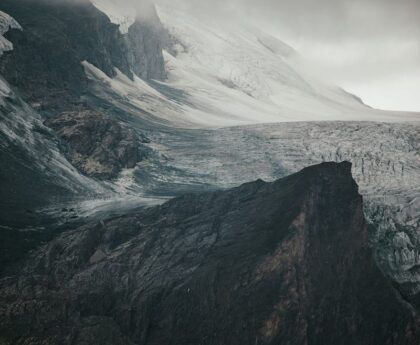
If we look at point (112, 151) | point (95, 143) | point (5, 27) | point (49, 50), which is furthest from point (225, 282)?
point (49, 50)

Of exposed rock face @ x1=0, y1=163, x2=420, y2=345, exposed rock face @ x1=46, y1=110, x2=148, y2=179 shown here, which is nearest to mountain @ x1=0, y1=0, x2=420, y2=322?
exposed rock face @ x1=46, y1=110, x2=148, y2=179

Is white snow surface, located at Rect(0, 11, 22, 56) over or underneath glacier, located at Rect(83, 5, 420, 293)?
over

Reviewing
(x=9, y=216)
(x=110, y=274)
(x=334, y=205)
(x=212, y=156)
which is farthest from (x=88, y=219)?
(x=212, y=156)

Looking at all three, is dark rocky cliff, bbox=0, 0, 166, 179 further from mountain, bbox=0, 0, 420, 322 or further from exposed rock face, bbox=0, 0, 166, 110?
mountain, bbox=0, 0, 420, 322

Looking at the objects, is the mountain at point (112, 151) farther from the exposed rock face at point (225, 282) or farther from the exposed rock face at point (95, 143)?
the exposed rock face at point (225, 282)

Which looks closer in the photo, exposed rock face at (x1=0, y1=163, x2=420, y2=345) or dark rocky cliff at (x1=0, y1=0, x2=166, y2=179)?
exposed rock face at (x1=0, y1=163, x2=420, y2=345)

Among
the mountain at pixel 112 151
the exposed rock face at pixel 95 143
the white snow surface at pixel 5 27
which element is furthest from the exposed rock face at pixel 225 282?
the white snow surface at pixel 5 27
